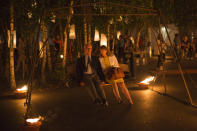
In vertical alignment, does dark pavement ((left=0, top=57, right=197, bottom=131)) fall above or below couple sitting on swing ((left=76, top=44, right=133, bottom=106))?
below

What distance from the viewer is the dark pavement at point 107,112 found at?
6391 millimetres

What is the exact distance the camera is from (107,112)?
7.70 metres

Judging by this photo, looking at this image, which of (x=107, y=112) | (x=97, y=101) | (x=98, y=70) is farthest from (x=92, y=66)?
(x=107, y=112)

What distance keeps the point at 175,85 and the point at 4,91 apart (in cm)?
695

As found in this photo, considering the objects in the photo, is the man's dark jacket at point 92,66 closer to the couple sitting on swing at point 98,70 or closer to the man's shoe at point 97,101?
the couple sitting on swing at point 98,70

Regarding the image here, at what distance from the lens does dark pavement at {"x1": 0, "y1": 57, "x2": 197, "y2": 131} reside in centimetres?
639

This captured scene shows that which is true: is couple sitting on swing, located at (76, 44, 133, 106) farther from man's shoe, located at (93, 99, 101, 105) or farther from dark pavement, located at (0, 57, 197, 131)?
dark pavement, located at (0, 57, 197, 131)

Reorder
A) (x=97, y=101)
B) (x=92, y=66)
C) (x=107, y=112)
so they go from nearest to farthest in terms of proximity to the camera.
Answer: (x=107, y=112), (x=92, y=66), (x=97, y=101)

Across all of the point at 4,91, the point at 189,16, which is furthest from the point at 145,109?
the point at 189,16

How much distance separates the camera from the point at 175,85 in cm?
1224

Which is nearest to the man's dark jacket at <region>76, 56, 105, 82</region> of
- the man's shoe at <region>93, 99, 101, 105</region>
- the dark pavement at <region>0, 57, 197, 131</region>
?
the man's shoe at <region>93, 99, 101, 105</region>

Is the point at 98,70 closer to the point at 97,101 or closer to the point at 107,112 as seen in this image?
the point at 97,101

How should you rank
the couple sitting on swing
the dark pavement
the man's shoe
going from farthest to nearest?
the man's shoe < the couple sitting on swing < the dark pavement

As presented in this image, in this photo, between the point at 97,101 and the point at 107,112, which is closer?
the point at 107,112
